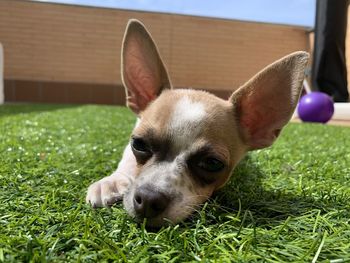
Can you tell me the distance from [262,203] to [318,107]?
5.57m

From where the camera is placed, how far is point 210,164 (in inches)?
77.1

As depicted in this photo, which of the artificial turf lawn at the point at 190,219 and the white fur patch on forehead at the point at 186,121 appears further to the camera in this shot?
the white fur patch on forehead at the point at 186,121

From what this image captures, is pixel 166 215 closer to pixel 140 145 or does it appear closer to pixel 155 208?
pixel 155 208

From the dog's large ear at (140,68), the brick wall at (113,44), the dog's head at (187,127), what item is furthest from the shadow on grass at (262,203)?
the brick wall at (113,44)

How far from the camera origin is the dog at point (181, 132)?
1.75 metres

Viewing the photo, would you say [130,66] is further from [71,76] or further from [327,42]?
[71,76]

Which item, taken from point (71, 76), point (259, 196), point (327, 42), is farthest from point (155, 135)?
point (71, 76)

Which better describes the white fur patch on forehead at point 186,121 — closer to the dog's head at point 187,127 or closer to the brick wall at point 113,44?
the dog's head at point 187,127

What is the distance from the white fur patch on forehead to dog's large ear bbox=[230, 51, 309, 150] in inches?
14.1

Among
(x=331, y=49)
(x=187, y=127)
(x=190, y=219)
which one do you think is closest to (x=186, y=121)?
(x=187, y=127)

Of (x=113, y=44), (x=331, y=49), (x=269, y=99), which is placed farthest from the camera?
(x=113, y=44)

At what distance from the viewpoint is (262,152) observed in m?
3.56

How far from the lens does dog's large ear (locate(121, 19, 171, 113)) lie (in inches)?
96.8

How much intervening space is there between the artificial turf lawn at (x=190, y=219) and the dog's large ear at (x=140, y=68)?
509mm
